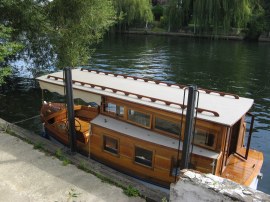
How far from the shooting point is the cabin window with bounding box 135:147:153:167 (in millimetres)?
9617

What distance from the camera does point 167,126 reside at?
9.40m

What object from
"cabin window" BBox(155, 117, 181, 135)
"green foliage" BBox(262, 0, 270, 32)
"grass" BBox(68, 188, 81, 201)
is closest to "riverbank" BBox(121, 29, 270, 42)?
"green foliage" BBox(262, 0, 270, 32)

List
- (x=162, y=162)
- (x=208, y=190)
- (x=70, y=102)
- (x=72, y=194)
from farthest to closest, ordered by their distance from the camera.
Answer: (x=162, y=162)
(x=70, y=102)
(x=72, y=194)
(x=208, y=190)

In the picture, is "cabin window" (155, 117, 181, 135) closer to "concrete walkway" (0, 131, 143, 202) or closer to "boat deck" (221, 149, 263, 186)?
"boat deck" (221, 149, 263, 186)

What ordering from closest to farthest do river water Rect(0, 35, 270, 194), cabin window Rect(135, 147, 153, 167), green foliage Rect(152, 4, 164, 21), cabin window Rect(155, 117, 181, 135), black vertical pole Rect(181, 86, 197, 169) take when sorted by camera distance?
black vertical pole Rect(181, 86, 197, 169) < cabin window Rect(155, 117, 181, 135) < cabin window Rect(135, 147, 153, 167) < river water Rect(0, 35, 270, 194) < green foliage Rect(152, 4, 164, 21)

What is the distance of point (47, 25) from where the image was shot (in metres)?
19.4

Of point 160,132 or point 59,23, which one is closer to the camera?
point 160,132

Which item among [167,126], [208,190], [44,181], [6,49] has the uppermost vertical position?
[6,49]

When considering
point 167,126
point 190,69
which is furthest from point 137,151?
point 190,69

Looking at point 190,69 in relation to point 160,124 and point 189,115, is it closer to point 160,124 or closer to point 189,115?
point 160,124

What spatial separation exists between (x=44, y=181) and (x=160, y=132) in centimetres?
369

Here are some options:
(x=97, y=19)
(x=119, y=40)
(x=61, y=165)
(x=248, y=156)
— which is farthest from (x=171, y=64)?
(x=61, y=165)

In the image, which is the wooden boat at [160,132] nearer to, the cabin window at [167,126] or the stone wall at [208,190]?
the cabin window at [167,126]

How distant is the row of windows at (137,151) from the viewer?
967cm
